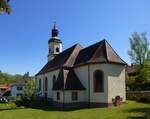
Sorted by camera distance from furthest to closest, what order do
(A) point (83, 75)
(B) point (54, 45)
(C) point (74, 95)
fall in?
(B) point (54, 45)
(A) point (83, 75)
(C) point (74, 95)

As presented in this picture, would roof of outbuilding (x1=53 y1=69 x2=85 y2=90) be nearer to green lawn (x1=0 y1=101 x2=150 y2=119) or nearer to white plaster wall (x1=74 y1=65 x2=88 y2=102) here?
white plaster wall (x1=74 y1=65 x2=88 y2=102)

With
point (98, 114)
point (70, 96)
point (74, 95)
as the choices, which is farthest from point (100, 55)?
point (98, 114)

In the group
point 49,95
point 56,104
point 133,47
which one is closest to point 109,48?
point 56,104

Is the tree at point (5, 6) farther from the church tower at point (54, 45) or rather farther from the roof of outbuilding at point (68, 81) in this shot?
the church tower at point (54, 45)

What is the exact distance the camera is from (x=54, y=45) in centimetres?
5466

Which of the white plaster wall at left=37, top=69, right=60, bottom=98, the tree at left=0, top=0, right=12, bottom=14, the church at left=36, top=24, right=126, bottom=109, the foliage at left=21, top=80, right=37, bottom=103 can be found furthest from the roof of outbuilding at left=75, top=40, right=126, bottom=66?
the tree at left=0, top=0, right=12, bottom=14

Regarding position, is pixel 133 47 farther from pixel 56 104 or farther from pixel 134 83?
pixel 56 104

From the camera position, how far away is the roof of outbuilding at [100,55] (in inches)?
1348

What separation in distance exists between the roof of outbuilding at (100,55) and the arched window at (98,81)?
1.68 meters

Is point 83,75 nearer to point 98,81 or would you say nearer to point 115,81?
point 98,81

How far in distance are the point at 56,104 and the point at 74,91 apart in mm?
4236

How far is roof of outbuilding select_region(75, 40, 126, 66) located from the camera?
34.2 m

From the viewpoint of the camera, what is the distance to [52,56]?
180ft

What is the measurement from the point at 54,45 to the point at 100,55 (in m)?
21.4
